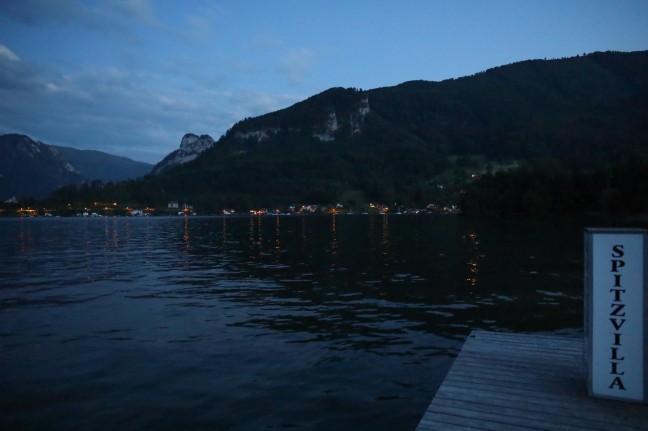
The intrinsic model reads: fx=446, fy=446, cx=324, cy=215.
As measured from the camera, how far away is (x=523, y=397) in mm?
9203

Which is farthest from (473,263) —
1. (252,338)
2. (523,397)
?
(523,397)

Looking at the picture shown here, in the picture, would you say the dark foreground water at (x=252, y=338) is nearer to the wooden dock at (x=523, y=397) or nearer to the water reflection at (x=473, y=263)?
the water reflection at (x=473, y=263)

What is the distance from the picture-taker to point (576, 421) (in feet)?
26.6

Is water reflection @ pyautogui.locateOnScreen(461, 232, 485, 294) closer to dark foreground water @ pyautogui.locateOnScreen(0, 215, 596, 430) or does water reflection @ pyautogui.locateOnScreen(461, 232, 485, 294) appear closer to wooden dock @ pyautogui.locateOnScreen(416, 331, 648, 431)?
dark foreground water @ pyautogui.locateOnScreen(0, 215, 596, 430)

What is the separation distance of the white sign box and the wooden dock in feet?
1.36

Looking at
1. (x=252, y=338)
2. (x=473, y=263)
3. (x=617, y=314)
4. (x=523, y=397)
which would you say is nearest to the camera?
(x=617, y=314)

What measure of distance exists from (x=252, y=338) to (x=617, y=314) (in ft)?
42.6

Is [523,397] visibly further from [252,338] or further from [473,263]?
[473,263]

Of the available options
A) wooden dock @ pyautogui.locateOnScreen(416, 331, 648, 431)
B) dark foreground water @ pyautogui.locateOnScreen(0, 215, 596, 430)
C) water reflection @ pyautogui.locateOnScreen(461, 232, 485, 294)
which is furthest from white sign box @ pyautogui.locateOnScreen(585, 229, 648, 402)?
water reflection @ pyautogui.locateOnScreen(461, 232, 485, 294)

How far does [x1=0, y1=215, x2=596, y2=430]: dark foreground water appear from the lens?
11578 millimetres

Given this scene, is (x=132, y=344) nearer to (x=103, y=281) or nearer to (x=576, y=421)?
(x=576, y=421)

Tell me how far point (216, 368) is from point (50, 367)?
5551 millimetres

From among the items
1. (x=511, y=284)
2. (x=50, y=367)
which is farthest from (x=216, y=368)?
(x=511, y=284)

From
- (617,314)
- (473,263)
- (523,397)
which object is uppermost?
(617,314)
